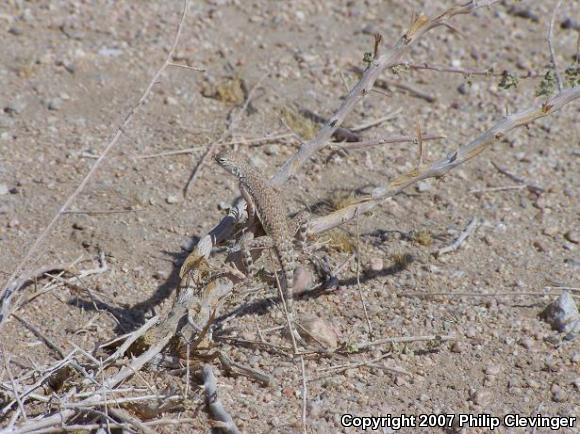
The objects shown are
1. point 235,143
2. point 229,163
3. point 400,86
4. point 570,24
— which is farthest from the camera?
point 570,24

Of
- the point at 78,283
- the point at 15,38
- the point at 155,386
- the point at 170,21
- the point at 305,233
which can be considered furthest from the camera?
the point at 170,21

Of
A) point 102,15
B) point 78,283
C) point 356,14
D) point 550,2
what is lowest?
point 78,283

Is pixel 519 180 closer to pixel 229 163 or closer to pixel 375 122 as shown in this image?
pixel 375 122

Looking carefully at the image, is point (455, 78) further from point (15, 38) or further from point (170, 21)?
point (15, 38)

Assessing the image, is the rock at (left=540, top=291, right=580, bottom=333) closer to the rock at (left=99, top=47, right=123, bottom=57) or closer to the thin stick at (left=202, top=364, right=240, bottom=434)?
the thin stick at (left=202, top=364, right=240, bottom=434)

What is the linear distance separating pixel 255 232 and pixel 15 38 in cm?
370

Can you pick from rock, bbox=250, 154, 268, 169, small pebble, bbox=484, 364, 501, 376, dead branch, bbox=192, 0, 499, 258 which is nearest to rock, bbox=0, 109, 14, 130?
rock, bbox=250, 154, 268, 169

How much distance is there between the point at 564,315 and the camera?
5082 mm

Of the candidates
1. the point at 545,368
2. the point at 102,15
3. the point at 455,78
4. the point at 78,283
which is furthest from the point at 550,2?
the point at 78,283

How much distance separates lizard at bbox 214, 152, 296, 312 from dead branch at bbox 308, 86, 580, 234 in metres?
0.31

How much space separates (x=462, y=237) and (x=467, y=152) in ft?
4.30

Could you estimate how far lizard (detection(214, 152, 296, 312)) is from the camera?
480 cm

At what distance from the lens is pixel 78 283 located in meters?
5.20

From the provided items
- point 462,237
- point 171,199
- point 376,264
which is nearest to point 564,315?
point 462,237
